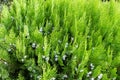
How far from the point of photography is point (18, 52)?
3.08 m

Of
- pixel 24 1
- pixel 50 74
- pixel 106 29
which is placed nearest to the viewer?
pixel 50 74

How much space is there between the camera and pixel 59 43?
3.10 m

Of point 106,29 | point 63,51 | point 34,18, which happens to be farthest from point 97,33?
point 34,18

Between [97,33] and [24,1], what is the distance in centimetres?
93

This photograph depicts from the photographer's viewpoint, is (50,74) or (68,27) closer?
(50,74)

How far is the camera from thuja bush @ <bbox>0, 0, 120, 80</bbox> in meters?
3.01

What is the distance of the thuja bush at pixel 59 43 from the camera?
3.01m

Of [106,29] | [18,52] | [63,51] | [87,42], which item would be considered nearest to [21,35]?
[18,52]

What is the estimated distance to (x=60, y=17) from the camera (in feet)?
11.0

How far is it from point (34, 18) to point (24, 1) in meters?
0.33

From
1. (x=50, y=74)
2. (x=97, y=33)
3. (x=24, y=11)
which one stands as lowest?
(x=50, y=74)

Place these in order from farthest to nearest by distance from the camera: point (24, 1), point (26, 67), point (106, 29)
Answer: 1. point (24, 1)
2. point (106, 29)
3. point (26, 67)

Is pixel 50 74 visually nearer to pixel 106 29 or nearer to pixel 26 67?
pixel 26 67

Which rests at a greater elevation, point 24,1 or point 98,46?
point 24,1
